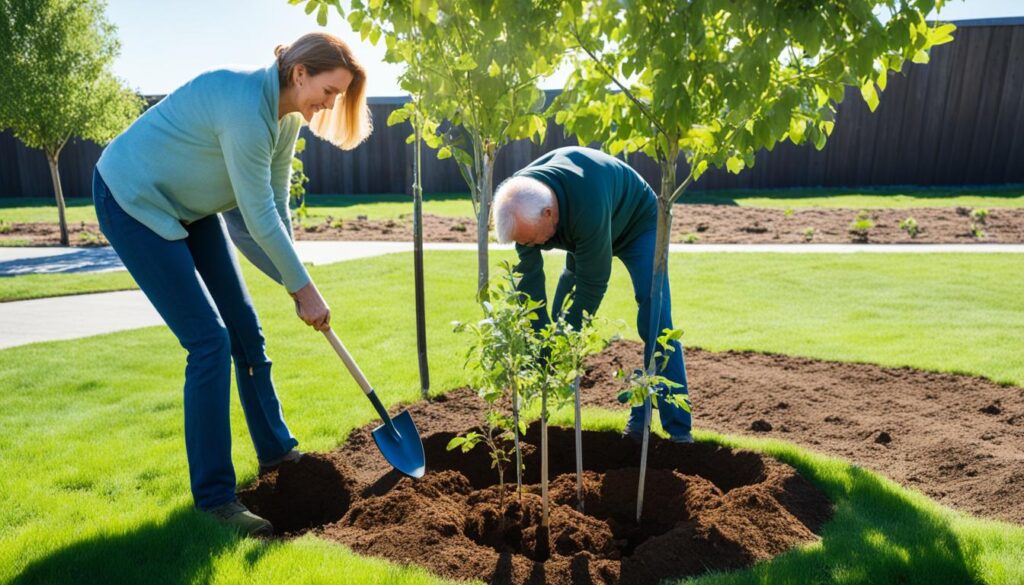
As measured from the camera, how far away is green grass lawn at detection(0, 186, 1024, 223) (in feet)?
46.0

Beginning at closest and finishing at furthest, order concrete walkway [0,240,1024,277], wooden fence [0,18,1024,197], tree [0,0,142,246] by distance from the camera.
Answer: concrete walkway [0,240,1024,277] < tree [0,0,142,246] < wooden fence [0,18,1024,197]

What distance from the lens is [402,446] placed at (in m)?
3.32

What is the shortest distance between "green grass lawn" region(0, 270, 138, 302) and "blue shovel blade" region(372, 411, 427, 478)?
5984 millimetres

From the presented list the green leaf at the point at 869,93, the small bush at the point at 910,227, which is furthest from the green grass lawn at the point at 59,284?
the small bush at the point at 910,227

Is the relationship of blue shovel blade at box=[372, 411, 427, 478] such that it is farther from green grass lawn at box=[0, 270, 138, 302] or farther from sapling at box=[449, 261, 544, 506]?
green grass lawn at box=[0, 270, 138, 302]

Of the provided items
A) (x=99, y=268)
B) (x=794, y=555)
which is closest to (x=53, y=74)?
(x=99, y=268)

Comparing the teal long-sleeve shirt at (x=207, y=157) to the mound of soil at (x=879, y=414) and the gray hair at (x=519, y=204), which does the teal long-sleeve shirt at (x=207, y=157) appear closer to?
the gray hair at (x=519, y=204)

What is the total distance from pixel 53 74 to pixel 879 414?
12751 millimetres

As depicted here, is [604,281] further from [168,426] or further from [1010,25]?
[1010,25]

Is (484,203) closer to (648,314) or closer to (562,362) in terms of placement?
(648,314)

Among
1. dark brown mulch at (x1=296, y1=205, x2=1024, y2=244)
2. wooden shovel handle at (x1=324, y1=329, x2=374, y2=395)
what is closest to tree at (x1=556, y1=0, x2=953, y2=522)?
wooden shovel handle at (x1=324, y1=329, x2=374, y2=395)

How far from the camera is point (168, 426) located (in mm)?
3887

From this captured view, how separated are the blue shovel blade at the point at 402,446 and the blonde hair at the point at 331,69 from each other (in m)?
1.28

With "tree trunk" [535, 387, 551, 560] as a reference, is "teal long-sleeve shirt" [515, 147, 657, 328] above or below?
above
